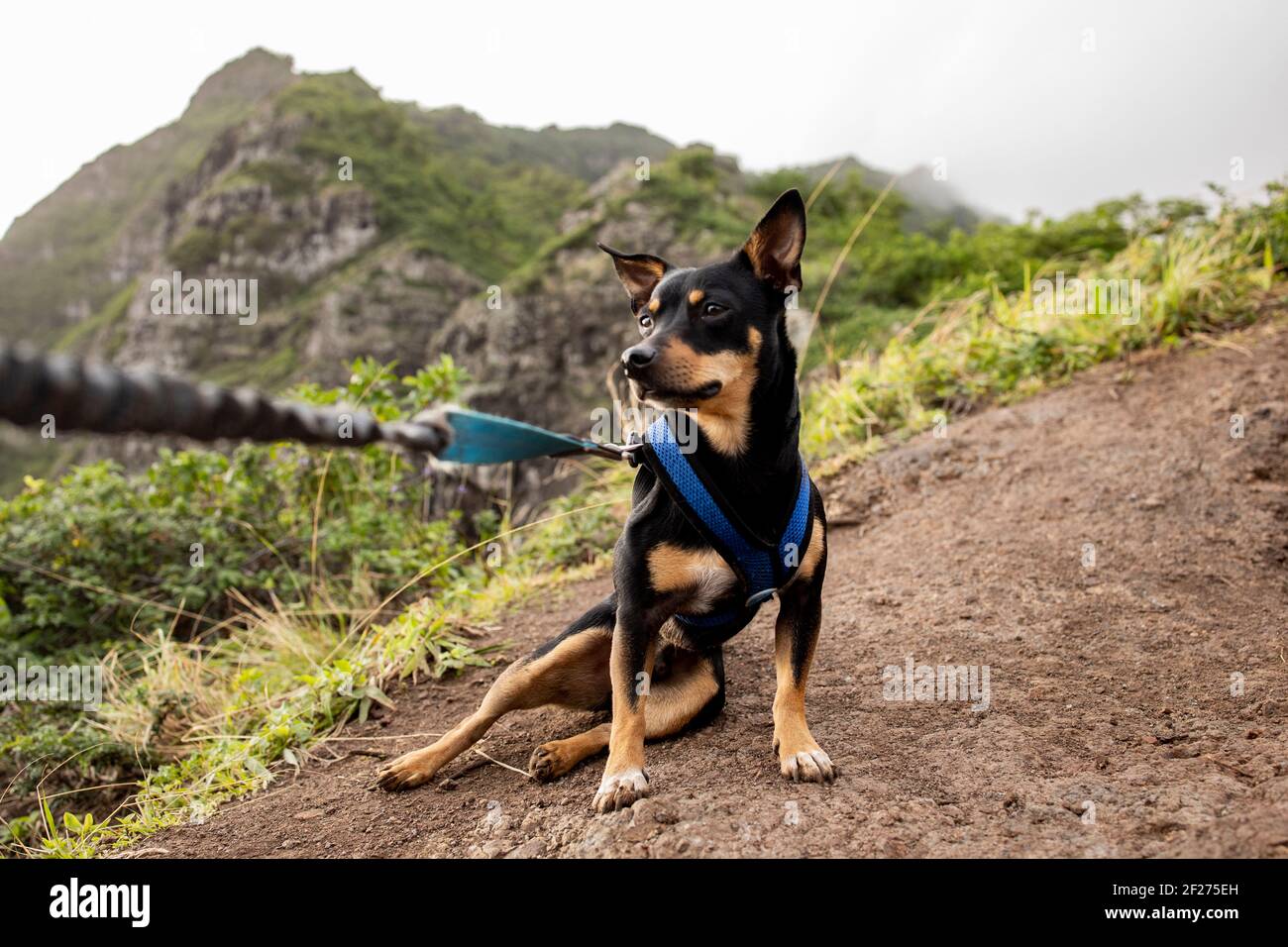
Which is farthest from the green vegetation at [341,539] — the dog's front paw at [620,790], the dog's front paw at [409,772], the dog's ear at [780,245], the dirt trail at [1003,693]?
the dog's ear at [780,245]

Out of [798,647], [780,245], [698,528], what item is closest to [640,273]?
[780,245]

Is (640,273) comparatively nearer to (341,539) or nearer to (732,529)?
(732,529)

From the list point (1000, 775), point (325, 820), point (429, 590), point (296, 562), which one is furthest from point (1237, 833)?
point (296, 562)

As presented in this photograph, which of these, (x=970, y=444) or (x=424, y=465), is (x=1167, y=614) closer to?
(x=970, y=444)

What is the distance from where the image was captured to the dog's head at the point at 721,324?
2.42 meters

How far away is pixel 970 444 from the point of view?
5.78 meters

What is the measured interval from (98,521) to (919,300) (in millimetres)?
9972

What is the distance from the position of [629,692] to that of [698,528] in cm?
54

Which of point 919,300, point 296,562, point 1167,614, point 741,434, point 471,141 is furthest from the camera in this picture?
point 471,141

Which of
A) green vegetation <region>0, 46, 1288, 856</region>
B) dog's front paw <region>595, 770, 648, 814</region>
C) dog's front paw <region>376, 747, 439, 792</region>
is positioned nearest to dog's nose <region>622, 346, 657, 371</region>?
dog's front paw <region>595, 770, 648, 814</region>

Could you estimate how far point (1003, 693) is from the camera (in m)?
3.10

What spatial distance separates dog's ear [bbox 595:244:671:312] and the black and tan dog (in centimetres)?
23

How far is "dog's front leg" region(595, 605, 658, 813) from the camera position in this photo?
95.4 inches

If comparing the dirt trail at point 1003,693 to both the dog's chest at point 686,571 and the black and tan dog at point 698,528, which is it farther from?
the dog's chest at point 686,571
